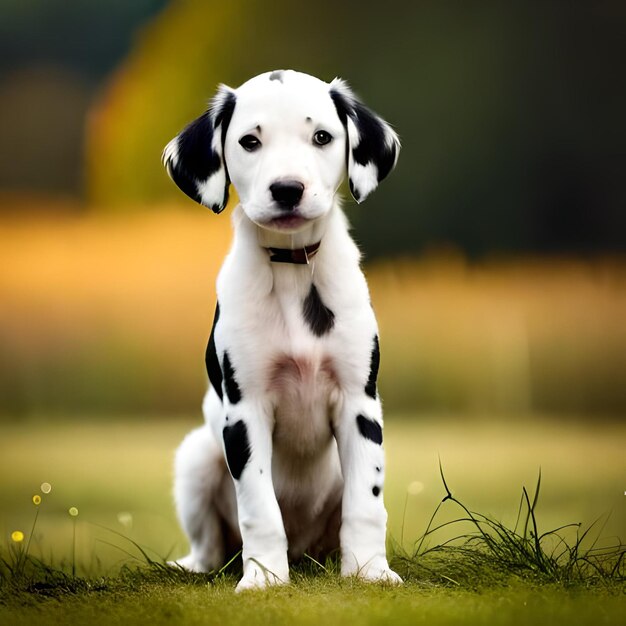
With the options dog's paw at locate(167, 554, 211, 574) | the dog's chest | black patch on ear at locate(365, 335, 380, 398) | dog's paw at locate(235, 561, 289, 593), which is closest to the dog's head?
the dog's chest

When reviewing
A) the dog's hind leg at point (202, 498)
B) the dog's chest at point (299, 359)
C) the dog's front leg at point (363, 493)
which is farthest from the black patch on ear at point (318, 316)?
the dog's hind leg at point (202, 498)

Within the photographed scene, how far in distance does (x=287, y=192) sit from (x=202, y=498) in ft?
5.75

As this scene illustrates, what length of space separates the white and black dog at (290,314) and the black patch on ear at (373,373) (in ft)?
0.03

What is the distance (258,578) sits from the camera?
5312 mm

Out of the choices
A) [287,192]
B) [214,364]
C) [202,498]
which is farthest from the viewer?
[202,498]

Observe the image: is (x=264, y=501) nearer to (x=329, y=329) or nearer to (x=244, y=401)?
(x=244, y=401)

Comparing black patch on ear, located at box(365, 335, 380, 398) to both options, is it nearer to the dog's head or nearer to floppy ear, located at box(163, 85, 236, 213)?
the dog's head

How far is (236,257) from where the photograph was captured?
5664 millimetres

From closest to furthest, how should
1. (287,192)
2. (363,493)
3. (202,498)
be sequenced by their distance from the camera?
1. (287,192)
2. (363,493)
3. (202,498)

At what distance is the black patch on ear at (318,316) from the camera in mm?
5496

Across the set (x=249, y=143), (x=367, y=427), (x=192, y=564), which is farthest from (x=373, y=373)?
(x=192, y=564)

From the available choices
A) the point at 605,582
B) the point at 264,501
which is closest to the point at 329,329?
the point at 264,501

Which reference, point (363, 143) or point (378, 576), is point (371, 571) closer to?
point (378, 576)

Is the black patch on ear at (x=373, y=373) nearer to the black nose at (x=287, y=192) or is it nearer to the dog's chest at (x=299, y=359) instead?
the dog's chest at (x=299, y=359)
